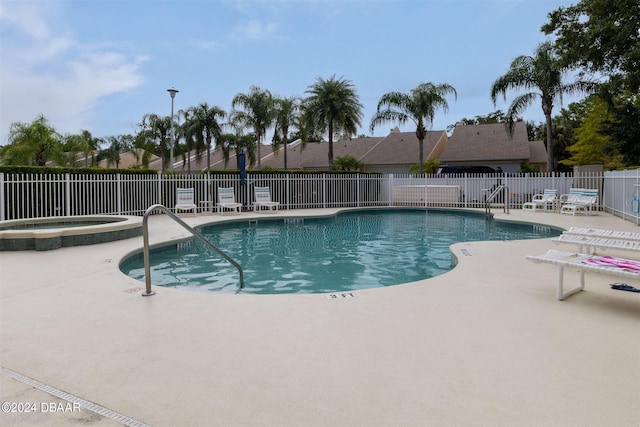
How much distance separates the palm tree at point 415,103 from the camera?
76.4ft

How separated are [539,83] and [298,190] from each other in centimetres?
1246

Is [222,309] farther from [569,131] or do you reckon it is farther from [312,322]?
[569,131]

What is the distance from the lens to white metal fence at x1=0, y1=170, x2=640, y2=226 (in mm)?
12078

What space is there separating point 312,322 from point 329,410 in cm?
146

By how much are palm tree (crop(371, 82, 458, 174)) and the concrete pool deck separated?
760 inches

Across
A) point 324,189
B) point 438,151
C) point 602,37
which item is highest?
point 602,37

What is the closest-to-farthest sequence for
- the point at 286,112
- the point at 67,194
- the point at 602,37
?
the point at 67,194, the point at 602,37, the point at 286,112

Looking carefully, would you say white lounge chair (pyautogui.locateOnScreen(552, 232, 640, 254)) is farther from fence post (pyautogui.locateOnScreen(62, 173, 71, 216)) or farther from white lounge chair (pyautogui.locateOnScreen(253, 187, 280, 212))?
fence post (pyautogui.locateOnScreen(62, 173, 71, 216))

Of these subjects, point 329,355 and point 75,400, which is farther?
point 329,355

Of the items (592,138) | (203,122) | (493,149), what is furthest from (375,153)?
(592,138)

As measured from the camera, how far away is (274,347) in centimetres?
322

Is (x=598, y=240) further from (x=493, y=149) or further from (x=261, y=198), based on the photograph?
(x=493, y=149)

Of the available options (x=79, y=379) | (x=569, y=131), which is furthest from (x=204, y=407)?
(x=569, y=131)

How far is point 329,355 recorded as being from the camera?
3.08 metres
